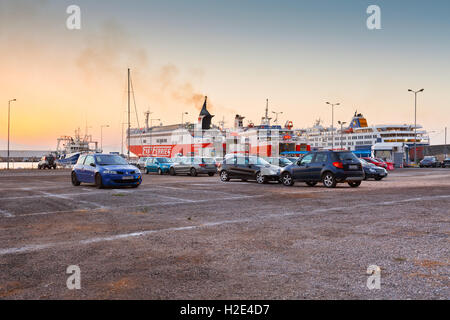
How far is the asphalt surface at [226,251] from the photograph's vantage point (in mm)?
3916

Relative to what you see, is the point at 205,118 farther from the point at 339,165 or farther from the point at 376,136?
the point at 339,165

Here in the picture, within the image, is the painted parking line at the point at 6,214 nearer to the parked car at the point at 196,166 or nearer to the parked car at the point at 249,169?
the parked car at the point at 249,169

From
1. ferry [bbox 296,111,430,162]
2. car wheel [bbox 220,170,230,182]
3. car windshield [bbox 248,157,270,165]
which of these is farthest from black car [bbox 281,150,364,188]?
ferry [bbox 296,111,430,162]

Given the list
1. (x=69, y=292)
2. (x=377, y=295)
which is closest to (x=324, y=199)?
→ (x=377, y=295)

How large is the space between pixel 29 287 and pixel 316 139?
381 feet

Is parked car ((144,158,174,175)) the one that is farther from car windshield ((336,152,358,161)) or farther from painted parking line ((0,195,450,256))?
painted parking line ((0,195,450,256))

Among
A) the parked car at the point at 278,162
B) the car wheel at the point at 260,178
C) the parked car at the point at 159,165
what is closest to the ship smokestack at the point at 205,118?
the parked car at the point at 159,165

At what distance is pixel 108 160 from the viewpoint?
17.7 metres

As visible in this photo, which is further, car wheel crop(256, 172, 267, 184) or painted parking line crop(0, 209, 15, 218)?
car wheel crop(256, 172, 267, 184)

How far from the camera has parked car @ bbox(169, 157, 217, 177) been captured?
94.5 ft

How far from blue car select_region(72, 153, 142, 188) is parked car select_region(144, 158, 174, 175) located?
539 inches

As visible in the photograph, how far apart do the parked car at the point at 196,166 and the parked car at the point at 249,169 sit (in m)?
6.66
